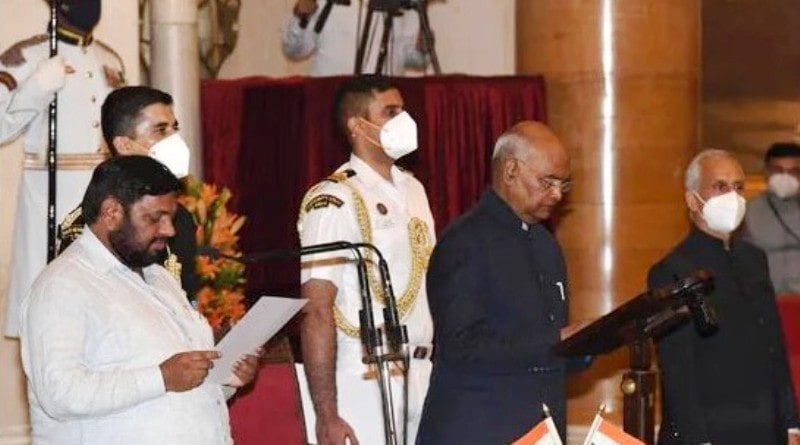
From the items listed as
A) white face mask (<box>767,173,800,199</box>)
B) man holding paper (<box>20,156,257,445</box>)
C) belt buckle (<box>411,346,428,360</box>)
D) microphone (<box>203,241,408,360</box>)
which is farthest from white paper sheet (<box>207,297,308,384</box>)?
white face mask (<box>767,173,800,199</box>)

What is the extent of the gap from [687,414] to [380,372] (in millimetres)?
1405

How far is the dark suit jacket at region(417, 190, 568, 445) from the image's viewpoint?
19.9 feet

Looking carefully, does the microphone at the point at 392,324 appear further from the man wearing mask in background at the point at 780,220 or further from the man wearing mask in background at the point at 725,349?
the man wearing mask in background at the point at 780,220

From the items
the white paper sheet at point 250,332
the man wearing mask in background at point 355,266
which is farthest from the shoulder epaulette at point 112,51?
the white paper sheet at point 250,332

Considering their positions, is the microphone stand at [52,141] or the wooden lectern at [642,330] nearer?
the wooden lectern at [642,330]

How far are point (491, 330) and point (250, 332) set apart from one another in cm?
84

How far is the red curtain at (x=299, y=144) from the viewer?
30.6 ft

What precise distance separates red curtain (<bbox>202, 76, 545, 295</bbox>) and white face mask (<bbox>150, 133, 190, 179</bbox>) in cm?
276

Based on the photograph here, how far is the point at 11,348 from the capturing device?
8.78 m

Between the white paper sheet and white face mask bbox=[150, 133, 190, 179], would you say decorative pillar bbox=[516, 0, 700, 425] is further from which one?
the white paper sheet

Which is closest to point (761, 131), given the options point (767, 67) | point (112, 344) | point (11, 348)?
point (767, 67)

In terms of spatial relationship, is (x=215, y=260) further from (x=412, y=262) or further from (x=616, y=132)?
(x=616, y=132)

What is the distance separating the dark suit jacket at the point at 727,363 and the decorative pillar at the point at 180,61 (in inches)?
120

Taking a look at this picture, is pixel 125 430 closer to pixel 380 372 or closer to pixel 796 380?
pixel 380 372
